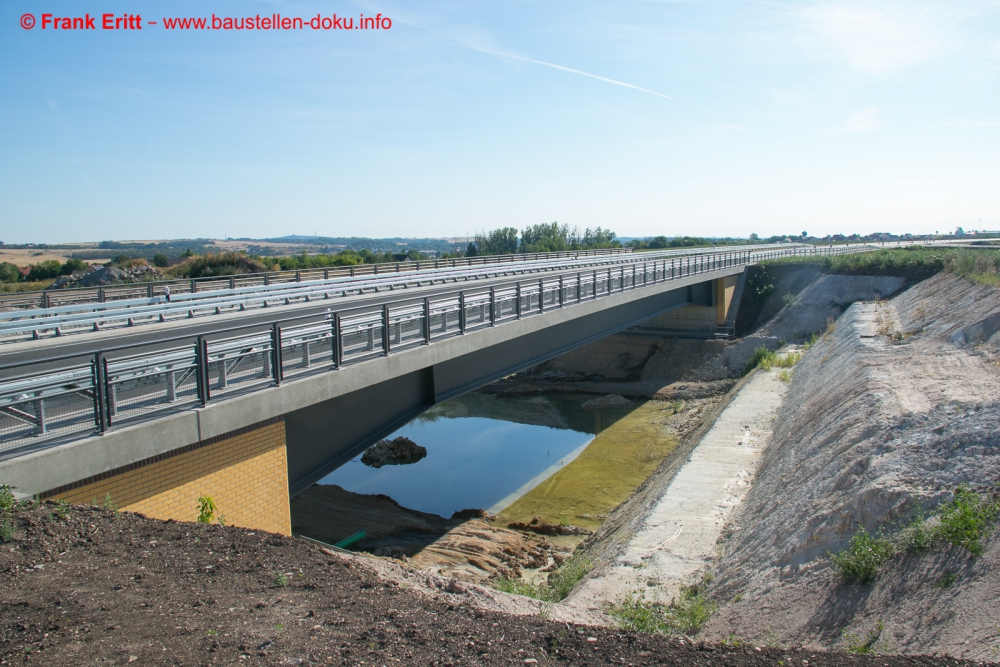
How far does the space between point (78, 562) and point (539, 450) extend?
73.1 ft

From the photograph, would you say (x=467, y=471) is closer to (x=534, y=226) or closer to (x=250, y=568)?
(x=250, y=568)

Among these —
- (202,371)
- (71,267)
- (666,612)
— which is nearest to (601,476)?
(666,612)

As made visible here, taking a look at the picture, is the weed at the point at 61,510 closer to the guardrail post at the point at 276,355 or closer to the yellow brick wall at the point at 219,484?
the yellow brick wall at the point at 219,484

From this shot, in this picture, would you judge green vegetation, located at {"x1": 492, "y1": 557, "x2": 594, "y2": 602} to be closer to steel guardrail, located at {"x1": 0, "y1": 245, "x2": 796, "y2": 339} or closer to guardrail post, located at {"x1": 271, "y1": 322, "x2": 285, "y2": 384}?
guardrail post, located at {"x1": 271, "y1": 322, "x2": 285, "y2": 384}

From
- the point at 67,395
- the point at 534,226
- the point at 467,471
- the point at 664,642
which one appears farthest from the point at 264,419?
the point at 534,226

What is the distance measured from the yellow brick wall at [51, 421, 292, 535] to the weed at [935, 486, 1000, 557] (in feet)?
28.5

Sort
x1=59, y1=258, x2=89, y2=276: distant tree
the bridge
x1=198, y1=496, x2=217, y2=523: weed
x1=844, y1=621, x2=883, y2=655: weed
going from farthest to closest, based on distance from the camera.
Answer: x1=59, y1=258, x2=89, y2=276: distant tree, x1=198, y1=496, x2=217, y2=523: weed, the bridge, x1=844, y1=621, x2=883, y2=655: weed

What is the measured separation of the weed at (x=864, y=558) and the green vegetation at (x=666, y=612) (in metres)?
1.82

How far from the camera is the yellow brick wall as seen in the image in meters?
7.71

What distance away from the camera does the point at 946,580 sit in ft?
23.2

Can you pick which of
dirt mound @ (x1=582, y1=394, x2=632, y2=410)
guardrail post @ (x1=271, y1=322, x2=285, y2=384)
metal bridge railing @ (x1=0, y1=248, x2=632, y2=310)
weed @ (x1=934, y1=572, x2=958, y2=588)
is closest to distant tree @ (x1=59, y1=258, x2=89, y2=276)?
metal bridge railing @ (x1=0, y1=248, x2=632, y2=310)

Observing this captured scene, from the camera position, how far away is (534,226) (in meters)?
131

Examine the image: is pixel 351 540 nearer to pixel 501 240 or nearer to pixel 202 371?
pixel 202 371

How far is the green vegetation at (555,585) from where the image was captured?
34.5 feet
